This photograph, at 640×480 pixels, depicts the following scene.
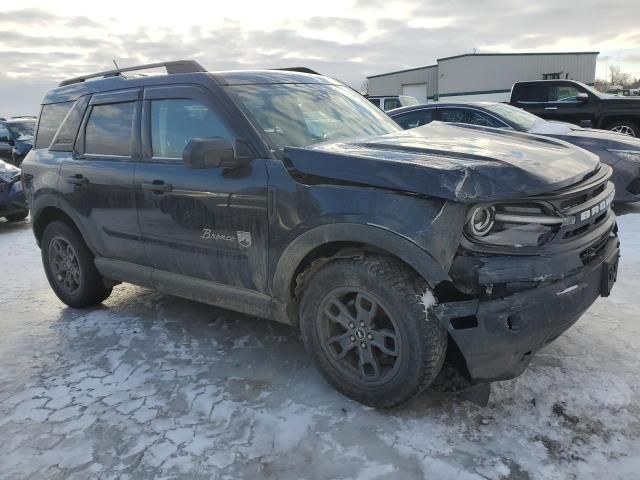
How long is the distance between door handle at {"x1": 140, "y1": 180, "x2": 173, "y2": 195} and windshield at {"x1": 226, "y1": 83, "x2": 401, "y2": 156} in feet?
2.47

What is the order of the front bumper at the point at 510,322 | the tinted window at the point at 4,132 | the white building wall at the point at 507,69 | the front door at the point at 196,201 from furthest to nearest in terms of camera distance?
the white building wall at the point at 507,69 → the tinted window at the point at 4,132 → the front door at the point at 196,201 → the front bumper at the point at 510,322

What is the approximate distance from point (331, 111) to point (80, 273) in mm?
2567

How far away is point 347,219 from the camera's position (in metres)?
2.64

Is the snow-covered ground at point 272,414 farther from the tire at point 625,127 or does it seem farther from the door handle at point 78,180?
the tire at point 625,127

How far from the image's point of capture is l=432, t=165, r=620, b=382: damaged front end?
2.37 m

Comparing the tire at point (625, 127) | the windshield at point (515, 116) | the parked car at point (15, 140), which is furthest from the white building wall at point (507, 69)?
the windshield at point (515, 116)

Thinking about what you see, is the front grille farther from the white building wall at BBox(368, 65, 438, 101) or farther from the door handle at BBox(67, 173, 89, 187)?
the white building wall at BBox(368, 65, 438, 101)

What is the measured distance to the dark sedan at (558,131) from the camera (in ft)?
21.9

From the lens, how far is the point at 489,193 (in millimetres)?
2359

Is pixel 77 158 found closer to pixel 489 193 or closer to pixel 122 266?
pixel 122 266

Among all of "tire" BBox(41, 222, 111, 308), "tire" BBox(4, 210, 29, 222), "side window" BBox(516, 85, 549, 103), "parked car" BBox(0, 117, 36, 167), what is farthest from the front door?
"parked car" BBox(0, 117, 36, 167)

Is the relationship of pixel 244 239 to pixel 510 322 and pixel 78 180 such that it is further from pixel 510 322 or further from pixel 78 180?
pixel 78 180

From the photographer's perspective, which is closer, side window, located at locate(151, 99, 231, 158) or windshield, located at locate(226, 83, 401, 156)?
windshield, located at locate(226, 83, 401, 156)

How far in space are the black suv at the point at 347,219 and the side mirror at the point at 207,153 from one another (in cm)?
1
